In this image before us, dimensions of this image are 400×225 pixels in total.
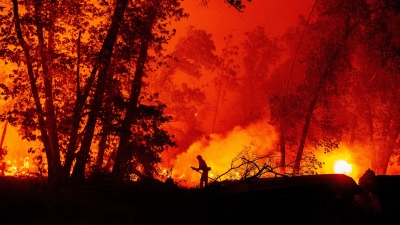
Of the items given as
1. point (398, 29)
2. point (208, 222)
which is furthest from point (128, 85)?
point (398, 29)

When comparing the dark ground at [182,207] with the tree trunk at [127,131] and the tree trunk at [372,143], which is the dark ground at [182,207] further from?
the tree trunk at [372,143]

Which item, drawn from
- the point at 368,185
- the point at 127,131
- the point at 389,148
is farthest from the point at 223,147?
the point at 368,185

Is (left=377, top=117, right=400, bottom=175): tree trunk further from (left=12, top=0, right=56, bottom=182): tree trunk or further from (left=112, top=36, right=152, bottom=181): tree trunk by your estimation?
(left=12, top=0, right=56, bottom=182): tree trunk

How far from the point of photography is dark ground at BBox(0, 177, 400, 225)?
8898mm

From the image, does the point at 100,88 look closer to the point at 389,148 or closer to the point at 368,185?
the point at 368,185

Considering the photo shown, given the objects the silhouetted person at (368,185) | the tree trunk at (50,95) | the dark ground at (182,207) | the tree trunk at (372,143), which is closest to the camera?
the dark ground at (182,207)

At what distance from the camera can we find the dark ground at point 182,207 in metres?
8.90

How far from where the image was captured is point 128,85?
14422 millimetres

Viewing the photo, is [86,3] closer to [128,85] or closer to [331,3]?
[128,85]

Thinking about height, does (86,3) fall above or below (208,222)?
above

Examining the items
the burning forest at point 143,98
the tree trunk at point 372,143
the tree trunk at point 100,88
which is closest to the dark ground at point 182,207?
the burning forest at point 143,98

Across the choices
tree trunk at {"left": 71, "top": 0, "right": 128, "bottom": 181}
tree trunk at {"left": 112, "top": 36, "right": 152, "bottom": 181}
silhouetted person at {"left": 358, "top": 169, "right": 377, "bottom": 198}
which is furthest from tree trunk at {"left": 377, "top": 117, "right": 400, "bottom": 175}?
tree trunk at {"left": 71, "top": 0, "right": 128, "bottom": 181}

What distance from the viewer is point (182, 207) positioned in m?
9.58

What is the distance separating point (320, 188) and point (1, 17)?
10.9 meters
